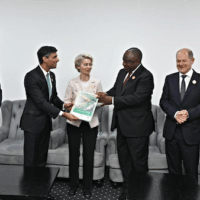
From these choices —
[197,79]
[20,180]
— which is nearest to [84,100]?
[20,180]

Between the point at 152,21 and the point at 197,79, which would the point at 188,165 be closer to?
the point at 197,79

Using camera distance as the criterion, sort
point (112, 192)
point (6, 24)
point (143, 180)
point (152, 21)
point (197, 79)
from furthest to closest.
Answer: point (6, 24) < point (152, 21) < point (112, 192) < point (197, 79) < point (143, 180)

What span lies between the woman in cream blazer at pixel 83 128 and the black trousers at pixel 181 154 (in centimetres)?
82

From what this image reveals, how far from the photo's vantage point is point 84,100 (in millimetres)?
2260

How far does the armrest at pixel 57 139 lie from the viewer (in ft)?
9.58

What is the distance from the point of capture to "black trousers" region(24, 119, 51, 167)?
7.53ft

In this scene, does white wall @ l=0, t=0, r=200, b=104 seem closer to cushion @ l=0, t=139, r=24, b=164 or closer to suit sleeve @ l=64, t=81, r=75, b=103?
cushion @ l=0, t=139, r=24, b=164

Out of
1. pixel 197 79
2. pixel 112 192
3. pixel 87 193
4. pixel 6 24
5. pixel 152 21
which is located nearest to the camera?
pixel 197 79

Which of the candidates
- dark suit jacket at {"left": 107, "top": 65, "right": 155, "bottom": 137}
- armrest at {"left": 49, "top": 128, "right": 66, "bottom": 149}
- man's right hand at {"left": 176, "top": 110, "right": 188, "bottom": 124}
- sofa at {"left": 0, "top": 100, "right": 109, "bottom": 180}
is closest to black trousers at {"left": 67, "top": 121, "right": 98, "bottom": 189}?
sofa at {"left": 0, "top": 100, "right": 109, "bottom": 180}

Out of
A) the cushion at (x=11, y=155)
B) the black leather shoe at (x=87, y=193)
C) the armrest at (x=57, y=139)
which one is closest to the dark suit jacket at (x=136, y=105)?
the black leather shoe at (x=87, y=193)

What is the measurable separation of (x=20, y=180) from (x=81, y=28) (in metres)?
2.68

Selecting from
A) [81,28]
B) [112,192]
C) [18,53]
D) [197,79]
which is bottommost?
[112,192]

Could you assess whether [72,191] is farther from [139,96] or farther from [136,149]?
[139,96]

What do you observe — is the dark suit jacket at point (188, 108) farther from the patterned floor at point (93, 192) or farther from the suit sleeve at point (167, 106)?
the patterned floor at point (93, 192)
